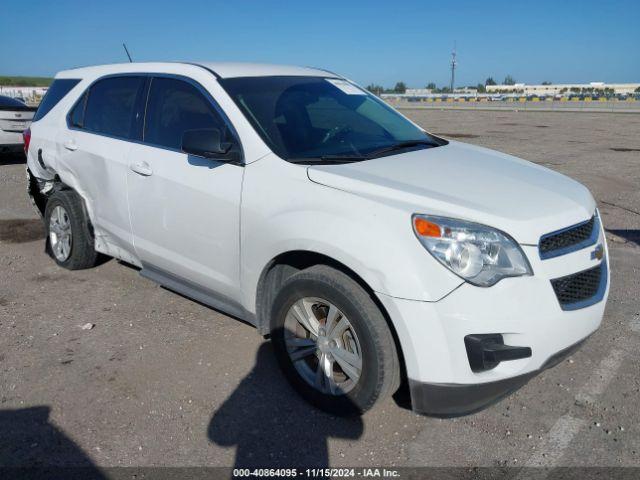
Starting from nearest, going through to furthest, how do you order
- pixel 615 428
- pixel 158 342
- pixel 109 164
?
1. pixel 615 428
2. pixel 158 342
3. pixel 109 164

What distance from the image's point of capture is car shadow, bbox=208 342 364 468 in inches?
110

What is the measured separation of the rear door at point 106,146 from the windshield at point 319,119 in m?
1.07

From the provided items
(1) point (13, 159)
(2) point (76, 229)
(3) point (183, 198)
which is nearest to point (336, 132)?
(3) point (183, 198)

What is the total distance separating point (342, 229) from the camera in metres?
2.79

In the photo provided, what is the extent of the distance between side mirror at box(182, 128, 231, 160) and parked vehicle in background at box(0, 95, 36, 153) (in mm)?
10304

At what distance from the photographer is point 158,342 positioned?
399 centimetres

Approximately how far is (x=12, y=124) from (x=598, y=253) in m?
12.2

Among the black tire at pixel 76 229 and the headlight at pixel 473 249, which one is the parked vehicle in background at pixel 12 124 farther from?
the headlight at pixel 473 249

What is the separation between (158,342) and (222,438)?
127 cm

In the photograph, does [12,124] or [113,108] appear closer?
[113,108]

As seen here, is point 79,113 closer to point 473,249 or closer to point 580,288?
point 473,249

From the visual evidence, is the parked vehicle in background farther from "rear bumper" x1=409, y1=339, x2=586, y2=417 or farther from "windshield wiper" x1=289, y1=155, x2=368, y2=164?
"rear bumper" x1=409, y1=339, x2=586, y2=417

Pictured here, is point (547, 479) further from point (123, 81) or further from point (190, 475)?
point (123, 81)

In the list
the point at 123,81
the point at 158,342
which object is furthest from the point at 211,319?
the point at 123,81
